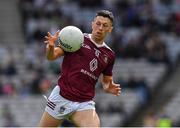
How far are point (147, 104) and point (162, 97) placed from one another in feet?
2.28

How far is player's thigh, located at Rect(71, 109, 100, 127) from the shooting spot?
10473mm

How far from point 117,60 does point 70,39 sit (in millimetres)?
13727

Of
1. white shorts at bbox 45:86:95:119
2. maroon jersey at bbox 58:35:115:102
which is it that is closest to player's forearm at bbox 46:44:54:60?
maroon jersey at bbox 58:35:115:102

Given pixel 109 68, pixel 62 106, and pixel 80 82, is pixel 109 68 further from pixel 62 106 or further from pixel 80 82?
pixel 62 106

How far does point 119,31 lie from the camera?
82.8 ft

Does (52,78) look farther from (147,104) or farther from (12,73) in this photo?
(147,104)

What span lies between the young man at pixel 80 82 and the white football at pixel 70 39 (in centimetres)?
14

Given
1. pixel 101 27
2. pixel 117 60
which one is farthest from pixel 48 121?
pixel 117 60

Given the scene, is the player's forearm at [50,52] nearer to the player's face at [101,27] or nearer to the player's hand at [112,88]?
the player's face at [101,27]

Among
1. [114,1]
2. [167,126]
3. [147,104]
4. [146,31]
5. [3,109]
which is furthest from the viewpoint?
[114,1]

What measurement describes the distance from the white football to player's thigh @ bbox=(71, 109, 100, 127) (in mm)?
803

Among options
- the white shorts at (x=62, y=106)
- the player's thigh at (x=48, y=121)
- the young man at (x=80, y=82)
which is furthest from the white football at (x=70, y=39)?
the player's thigh at (x=48, y=121)

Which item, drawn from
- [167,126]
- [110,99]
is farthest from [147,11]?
[167,126]

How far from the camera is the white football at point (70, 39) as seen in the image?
1035 cm
